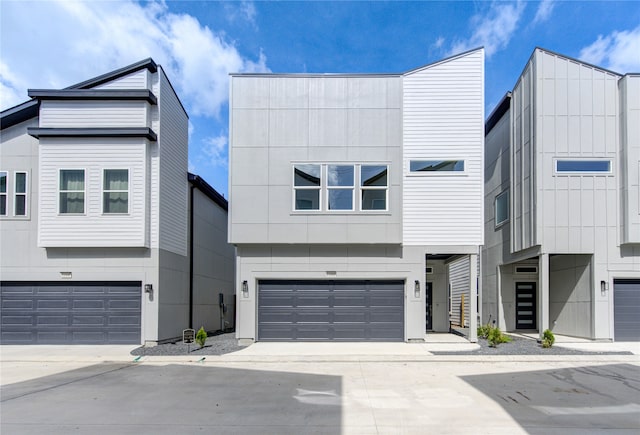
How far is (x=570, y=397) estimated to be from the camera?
739 cm

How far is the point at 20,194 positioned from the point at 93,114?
381 centimetres

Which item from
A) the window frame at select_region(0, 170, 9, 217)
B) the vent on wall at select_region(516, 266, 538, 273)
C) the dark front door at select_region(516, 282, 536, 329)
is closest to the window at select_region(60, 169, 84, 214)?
the window frame at select_region(0, 170, 9, 217)

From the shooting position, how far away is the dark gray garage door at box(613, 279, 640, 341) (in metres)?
13.7

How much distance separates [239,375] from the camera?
367 inches

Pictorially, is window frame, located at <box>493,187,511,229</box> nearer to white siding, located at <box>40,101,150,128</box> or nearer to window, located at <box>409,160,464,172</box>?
window, located at <box>409,160,464,172</box>

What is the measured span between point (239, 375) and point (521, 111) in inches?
511

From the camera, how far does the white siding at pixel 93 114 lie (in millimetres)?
13672

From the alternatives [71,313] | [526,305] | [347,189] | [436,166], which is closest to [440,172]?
[436,166]

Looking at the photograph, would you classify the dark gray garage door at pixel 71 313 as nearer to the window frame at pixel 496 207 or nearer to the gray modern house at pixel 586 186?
the gray modern house at pixel 586 186

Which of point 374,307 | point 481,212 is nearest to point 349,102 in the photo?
point 481,212

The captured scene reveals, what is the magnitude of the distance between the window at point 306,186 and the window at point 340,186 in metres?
0.39

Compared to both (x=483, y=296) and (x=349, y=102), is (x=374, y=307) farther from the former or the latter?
(x=483, y=296)

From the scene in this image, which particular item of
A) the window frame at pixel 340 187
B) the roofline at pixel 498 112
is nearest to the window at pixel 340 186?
the window frame at pixel 340 187

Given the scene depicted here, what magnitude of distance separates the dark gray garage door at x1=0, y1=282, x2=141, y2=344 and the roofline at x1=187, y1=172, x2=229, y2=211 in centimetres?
522
